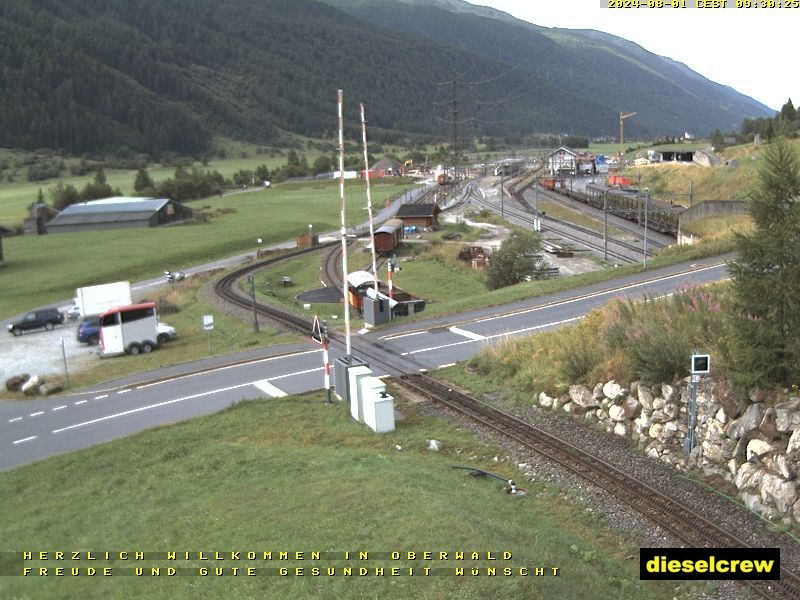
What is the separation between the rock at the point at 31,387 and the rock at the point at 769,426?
86.5 feet

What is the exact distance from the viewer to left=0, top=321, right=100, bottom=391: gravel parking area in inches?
1378

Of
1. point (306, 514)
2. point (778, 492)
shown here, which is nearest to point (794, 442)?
point (778, 492)

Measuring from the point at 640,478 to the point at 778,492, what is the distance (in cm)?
261

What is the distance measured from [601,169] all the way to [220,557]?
14686 cm

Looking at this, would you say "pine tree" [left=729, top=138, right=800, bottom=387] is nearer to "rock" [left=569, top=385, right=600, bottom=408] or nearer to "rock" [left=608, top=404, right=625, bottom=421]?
"rock" [left=608, top=404, right=625, bottom=421]

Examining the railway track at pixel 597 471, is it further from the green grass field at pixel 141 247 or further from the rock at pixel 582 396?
the green grass field at pixel 141 247

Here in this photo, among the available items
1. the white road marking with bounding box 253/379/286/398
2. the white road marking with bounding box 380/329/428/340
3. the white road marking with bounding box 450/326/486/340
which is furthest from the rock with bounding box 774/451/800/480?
the white road marking with bounding box 380/329/428/340

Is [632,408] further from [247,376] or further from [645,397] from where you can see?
[247,376]

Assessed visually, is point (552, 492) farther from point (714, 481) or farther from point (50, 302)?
point (50, 302)

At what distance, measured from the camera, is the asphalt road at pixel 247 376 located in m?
21.7

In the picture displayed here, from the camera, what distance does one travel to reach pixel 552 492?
13.9 metres

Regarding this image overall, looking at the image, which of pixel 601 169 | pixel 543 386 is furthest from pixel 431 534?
pixel 601 169

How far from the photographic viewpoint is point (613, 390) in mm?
16547

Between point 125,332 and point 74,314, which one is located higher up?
point 125,332
